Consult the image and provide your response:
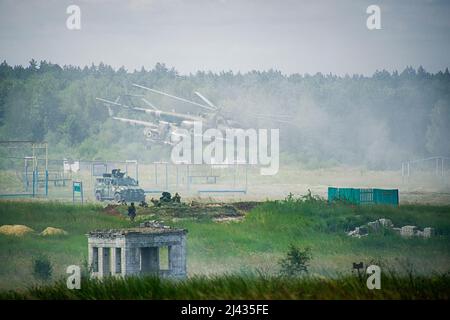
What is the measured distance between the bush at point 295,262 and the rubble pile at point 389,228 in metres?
1.53

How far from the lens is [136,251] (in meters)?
18.9

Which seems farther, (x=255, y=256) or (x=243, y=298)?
(x=255, y=256)

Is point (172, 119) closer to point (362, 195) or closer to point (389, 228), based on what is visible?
point (362, 195)

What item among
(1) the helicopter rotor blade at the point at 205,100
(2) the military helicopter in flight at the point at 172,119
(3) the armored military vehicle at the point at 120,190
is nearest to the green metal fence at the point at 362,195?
(2) the military helicopter in flight at the point at 172,119

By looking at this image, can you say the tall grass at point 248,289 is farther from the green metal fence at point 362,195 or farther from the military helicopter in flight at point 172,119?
the military helicopter in flight at point 172,119

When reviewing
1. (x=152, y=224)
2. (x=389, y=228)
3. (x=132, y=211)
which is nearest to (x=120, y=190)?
(x=132, y=211)

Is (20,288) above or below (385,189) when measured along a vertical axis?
below

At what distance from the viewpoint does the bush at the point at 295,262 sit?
19.3 m

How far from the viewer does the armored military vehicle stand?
22078mm

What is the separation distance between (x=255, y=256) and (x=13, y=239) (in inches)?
178

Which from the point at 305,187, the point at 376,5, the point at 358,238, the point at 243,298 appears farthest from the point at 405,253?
the point at 243,298

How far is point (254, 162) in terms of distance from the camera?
22297 mm

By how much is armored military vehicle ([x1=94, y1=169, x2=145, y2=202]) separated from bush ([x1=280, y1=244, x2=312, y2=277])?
3.63 metres
